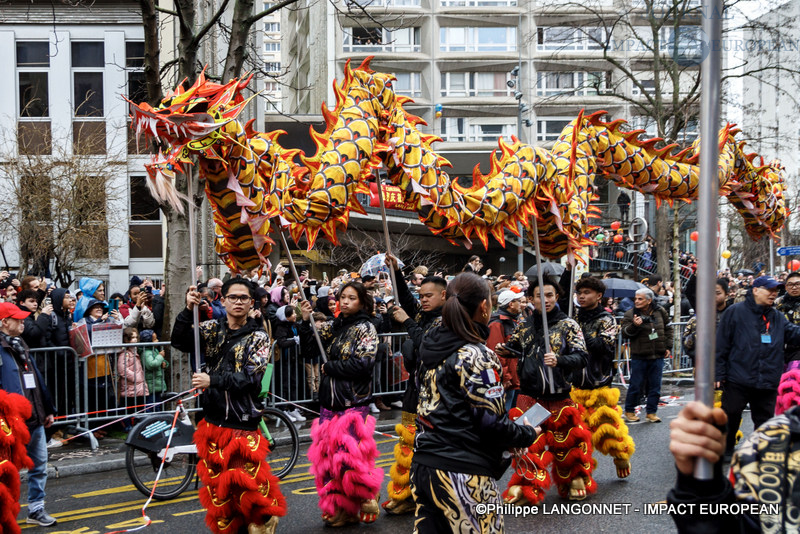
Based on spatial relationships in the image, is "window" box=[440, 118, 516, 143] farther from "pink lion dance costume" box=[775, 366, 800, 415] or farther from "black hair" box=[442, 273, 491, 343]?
"black hair" box=[442, 273, 491, 343]

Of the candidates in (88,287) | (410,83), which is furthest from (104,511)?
(410,83)

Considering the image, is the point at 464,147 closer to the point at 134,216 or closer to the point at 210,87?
the point at 134,216

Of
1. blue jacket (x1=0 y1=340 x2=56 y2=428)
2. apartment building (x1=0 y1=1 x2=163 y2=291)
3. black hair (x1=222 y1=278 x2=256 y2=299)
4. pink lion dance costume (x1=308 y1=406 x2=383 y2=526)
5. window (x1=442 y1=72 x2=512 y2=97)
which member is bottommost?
pink lion dance costume (x1=308 y1=406 x2=383 y2=526)

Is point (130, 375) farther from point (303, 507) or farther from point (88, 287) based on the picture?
point (303, 507)

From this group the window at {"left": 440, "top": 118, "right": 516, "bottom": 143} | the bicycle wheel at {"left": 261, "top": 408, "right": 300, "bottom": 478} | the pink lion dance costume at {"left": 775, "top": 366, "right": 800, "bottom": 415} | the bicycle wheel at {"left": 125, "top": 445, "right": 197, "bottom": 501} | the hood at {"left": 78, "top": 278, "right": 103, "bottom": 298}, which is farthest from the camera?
the window at {"left": 440, "top": 118, "right": 516, "bottom": 143}

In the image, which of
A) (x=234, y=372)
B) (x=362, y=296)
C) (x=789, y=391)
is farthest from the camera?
(x=362, y=296)

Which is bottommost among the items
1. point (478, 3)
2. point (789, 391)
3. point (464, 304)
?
point (789, 391)

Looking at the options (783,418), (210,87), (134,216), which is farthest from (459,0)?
(783,418)

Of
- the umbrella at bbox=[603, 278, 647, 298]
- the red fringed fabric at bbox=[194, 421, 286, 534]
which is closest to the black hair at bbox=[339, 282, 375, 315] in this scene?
the red fringed fabric at bbox=[194, 421, 286, 534]

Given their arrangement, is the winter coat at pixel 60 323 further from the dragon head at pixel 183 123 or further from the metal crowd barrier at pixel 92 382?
the dragon head at pixel 183 123

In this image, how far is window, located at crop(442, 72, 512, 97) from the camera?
40.9m

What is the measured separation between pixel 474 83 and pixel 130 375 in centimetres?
3372

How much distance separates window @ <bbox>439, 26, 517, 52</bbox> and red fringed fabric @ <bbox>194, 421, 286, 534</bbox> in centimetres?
3717

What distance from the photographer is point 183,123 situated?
5.43 metres
